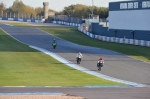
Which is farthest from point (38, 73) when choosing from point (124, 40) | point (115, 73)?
point (124, 40)

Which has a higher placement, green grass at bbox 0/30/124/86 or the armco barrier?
the armco barrier

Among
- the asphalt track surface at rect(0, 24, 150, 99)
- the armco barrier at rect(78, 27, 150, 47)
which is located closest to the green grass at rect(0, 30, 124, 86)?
the asphalt track surface at rect(0, 24, 150, 99)

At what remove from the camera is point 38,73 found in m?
35.1

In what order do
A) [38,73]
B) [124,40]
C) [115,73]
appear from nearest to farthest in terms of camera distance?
[38,73] < [115,73] < [124,40]

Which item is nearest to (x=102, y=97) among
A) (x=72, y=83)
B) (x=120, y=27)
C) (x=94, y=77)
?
(x=72, y=83)

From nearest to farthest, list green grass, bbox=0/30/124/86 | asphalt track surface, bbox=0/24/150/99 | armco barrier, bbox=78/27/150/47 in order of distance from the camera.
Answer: asphalt track surface, bbox=0/24/150/99 → green grass, bbox=0/30/124/86 → armco barrier, bbox=78/27/150/47

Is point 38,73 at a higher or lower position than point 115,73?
higher

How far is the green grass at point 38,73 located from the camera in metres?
29.5

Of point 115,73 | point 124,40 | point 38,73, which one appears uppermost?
point 124,40

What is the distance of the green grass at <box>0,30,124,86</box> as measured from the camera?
29.5 m

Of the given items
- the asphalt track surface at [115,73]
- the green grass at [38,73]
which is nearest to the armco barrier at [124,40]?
the asphalt track surface at [115,73]

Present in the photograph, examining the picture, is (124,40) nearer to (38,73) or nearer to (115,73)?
(115,73)

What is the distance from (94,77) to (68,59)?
12.9 m

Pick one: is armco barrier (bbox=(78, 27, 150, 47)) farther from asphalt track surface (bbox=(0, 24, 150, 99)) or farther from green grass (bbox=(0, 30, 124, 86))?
green grass (bbox=(0, 30, 124, 86))
